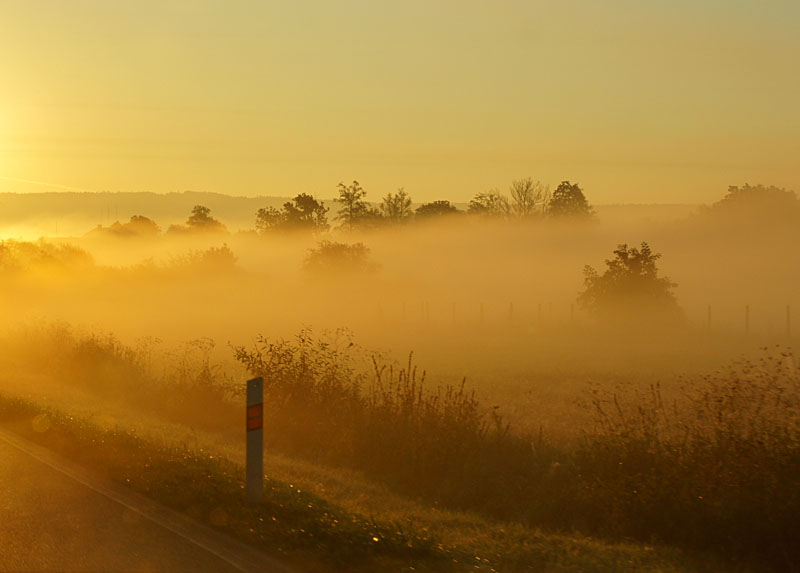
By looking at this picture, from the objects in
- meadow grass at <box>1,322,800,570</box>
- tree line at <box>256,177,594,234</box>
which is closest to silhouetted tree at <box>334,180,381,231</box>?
tree line at <box>256,177,594,234</box>

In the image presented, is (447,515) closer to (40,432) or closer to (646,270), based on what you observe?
(40,432)

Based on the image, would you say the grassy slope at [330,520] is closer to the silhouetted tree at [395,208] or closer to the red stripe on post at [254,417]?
the red stripe on post at [254,417]

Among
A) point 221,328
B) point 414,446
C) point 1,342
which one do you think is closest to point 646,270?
point 221,328

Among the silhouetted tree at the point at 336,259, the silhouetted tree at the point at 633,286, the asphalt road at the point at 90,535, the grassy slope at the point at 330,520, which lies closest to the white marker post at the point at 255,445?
the grassy slope at the point at 330,520

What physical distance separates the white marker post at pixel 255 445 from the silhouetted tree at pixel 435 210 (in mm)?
110266

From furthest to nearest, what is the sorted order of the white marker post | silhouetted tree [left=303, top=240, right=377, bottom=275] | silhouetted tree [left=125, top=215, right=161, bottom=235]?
silhouetted tree [left=125, top=215, right=161, bottom=235] → silhouetted tree [left=303, top=240, right=377, bottom=275] → the white marker post

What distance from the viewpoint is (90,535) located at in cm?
783

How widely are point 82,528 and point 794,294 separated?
107 meters

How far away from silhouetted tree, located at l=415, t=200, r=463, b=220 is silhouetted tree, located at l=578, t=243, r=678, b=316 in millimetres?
64237

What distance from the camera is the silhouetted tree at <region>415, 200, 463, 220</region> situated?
120 meters

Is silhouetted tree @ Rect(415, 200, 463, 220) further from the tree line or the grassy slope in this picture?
the grassy slope

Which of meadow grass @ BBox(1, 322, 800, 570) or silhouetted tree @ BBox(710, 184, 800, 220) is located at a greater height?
silhouetted tree @ BBox(710, 184, 800, 220)

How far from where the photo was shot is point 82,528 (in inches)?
317

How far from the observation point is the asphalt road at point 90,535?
7.02 meters
